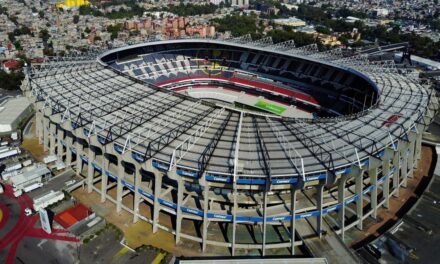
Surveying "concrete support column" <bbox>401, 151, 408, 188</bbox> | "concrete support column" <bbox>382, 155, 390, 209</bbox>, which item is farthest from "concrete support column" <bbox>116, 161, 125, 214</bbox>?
"concrete support column" <bbox>401, 151, 408, 188</bbox>

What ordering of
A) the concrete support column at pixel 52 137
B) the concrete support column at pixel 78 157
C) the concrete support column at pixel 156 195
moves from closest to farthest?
the concrete support column at pixel 156 195 → the concrete support column at pixel 78 157 → the concrete support column at pixel 52 137

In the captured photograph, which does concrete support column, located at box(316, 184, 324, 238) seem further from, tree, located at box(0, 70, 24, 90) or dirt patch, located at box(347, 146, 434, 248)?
tree, located at box(0, 70, 24, 90)

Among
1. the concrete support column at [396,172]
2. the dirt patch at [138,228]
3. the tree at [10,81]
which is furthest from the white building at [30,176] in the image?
the tree at [10,81]

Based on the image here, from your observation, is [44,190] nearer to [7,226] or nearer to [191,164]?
[7,226]

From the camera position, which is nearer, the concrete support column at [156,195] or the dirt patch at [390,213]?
the concrete support column at [156,195]

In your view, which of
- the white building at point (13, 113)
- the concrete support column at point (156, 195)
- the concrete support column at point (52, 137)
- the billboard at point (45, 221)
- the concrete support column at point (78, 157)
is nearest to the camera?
the concrete support column at point (156, 195)

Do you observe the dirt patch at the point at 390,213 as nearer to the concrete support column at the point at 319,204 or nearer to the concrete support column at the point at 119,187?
the concrete support column at the point at 319,204

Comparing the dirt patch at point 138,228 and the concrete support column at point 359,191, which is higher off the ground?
the concrete support column at point 359,191

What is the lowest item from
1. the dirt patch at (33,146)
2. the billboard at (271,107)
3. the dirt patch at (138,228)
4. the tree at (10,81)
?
the dirt patch at (138,228)
